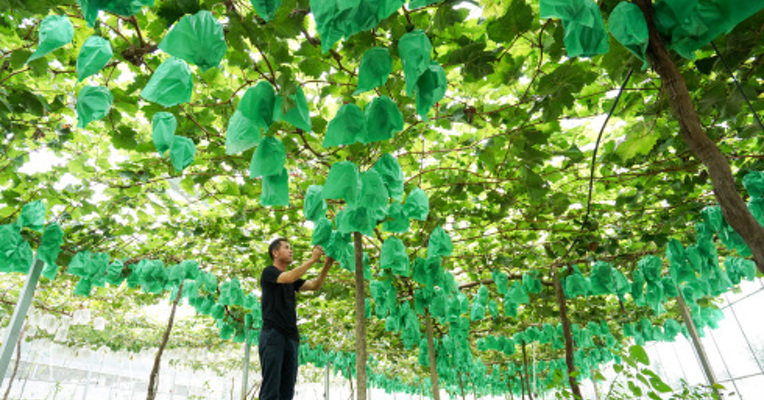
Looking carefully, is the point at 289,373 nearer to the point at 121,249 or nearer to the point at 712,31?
the point at 712,31

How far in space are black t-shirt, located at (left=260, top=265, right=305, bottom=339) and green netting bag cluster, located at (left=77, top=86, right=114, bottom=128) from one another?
165cm

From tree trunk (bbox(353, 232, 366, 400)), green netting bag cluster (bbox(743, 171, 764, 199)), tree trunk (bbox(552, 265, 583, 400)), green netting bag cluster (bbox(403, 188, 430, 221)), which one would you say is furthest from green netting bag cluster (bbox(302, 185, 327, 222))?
green netting bag cluster (bbox(743, 171, 764, 199))

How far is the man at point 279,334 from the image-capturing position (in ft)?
8.47

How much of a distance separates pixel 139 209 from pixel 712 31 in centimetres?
446

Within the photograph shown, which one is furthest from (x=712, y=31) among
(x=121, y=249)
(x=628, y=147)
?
(x=121, y=249)

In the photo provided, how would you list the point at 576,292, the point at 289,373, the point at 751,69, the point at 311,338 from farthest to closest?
1. the point at 311,338
2. the point at 576,292
3. the point at 289,373
4. the point at 751,69

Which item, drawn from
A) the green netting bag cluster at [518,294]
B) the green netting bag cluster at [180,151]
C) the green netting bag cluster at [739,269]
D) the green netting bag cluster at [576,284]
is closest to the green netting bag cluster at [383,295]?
the green netting bag cluster at [518,294]

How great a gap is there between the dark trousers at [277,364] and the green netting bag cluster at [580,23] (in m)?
2.44

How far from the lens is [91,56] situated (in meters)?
1.14

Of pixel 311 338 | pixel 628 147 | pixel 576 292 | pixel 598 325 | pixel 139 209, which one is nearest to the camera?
pixel 628 147

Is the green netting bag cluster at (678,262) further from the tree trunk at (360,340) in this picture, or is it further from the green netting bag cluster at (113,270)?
the green netting bag cluster at (113,270)

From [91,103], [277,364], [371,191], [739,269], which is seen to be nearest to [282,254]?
[277,364]

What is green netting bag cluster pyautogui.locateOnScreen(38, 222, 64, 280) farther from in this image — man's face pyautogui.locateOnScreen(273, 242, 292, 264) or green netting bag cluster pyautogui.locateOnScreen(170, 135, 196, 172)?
green netting bag cluster pyautogui.locateOnScreen(170, 135, 196, 172)

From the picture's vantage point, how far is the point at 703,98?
82.0 inches
